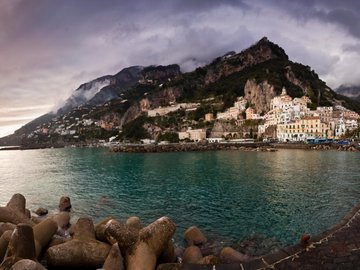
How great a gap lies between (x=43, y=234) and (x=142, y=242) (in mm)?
4168

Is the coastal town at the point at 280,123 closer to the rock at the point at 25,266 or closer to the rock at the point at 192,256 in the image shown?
the rock at the point at 192,256

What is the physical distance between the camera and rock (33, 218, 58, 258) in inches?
454

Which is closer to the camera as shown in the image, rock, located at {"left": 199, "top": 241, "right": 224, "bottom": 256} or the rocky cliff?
rock, located at {"left": 199, "top": 241, "right": 224, "bottom": 256}

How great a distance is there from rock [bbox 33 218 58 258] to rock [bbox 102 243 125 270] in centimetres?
286

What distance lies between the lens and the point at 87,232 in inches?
479

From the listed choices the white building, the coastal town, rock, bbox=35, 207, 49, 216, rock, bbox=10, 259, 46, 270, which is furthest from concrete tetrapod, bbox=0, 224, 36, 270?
the white building

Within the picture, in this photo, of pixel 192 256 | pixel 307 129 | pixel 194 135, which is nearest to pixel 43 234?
pixel 192 256

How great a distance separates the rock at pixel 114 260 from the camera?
10.0 m

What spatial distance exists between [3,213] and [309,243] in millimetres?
13812

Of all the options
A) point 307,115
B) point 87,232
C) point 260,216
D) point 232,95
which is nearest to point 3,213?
point 87,232

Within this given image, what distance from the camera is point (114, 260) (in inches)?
400

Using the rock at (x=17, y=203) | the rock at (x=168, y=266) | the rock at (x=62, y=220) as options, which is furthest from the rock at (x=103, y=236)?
the rock at (x=62, y=220)

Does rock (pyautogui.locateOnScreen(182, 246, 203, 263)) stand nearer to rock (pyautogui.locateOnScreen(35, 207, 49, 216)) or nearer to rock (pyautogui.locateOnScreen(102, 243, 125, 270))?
rock (pyautogui.locateOnScreen(102, 243, 125, 270))

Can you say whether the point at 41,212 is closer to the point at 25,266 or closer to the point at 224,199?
the point at 224,199
